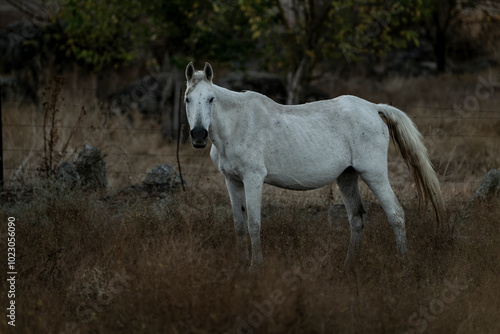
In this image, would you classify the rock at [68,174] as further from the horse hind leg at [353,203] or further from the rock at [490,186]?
the rock at [490,186]

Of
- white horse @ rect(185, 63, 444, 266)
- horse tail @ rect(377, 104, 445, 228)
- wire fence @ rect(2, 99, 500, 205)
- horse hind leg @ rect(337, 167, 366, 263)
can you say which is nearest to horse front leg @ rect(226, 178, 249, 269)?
white horse @ rect(185, 63, 444, 266)

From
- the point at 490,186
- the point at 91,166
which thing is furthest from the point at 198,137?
the point at 490,186

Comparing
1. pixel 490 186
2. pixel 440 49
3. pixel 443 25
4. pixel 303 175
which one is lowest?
pixel 490 186

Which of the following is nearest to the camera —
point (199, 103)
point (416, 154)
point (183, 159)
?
point (199, 103)

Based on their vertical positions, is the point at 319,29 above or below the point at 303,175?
above

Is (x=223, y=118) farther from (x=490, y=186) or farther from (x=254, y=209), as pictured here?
(x=490, y=186)

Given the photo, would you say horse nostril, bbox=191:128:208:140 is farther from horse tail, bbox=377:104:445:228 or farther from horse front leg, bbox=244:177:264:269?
horse tail, bbox=377:104:445:228

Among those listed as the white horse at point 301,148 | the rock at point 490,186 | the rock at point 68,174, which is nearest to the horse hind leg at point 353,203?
the white horse at point 301,148

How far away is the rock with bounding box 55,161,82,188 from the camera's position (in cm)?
804

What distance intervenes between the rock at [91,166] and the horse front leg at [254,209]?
3520mm

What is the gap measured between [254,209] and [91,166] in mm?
3768

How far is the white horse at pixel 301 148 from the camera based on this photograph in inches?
220

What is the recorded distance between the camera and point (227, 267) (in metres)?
4.56

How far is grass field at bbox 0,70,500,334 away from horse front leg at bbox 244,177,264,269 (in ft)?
0.74
